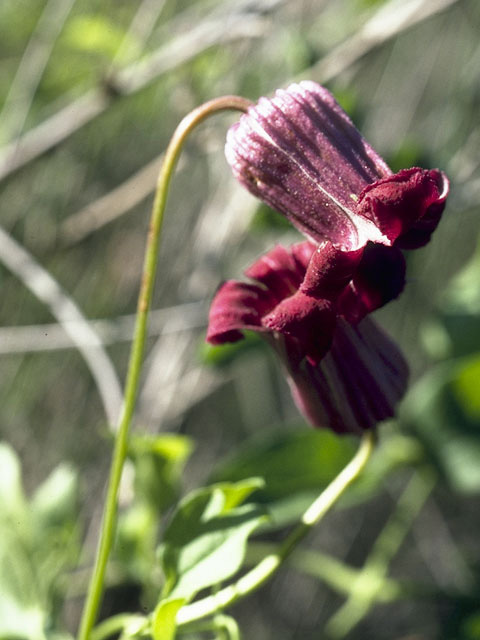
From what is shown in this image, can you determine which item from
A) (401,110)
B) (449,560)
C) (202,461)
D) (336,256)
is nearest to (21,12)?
(401,110)

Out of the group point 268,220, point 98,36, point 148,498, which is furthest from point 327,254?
point 98,36

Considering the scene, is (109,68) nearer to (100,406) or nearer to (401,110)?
(100,406)

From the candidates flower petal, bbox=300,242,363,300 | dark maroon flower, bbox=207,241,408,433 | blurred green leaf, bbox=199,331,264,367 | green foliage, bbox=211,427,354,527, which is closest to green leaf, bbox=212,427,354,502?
green foliage, bbox=211,427,354,527

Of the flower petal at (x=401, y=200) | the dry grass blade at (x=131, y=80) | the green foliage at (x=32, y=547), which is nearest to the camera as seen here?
the flower petal at (x=401, y=200)

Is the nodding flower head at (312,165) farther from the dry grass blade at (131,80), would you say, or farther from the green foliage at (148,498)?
the dry grass blade at (131,80)

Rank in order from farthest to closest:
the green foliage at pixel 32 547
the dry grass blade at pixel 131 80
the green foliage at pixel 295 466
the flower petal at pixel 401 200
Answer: the dry grass blade at pixel 131 80 → the green foliage at pixel 295 466 → the green foliage at pixel 32 547 → the flower petal at pixel 401 200

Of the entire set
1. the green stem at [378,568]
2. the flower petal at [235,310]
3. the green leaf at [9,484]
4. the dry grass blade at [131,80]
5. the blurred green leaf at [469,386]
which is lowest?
the green stem at [378,568]

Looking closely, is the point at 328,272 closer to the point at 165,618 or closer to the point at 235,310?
the point at 235,310

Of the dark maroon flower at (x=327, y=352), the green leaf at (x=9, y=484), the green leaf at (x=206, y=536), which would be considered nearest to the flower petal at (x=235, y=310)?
the dark maroon flower at (x=327, y=352)
